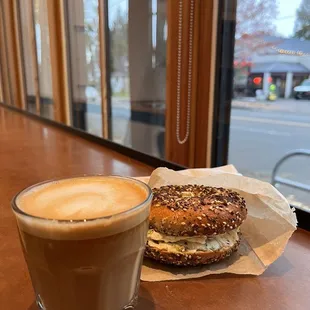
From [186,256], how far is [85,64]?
313 centimetres

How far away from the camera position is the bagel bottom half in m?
0.59

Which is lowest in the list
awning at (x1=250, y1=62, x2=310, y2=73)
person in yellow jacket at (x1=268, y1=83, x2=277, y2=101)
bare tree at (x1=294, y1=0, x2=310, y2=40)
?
person in yellow jacket at (x1=268, y1=83, x2=277, y2=101)

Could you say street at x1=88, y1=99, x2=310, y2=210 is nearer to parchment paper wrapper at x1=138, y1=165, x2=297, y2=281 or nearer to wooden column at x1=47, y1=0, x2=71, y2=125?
wooden column at x1=47, y1=0, x2=71, y2=125

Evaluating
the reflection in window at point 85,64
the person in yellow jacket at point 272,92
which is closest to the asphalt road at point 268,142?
the person in yellow jacket at point 272,92

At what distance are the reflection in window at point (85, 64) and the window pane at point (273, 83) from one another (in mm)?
1453

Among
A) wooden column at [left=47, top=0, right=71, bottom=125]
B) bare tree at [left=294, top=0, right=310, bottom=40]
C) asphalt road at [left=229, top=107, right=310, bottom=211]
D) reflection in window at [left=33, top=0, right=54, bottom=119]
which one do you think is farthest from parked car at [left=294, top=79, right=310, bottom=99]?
reflection in window at [left=33, top=0, right=54, bottom=119]

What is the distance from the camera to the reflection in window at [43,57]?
148 inches

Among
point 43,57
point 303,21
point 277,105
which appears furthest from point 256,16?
point 43,57

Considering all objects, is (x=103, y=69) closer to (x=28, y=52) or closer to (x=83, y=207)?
(x=28, y=52)

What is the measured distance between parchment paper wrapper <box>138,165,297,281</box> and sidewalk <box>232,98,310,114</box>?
105cm

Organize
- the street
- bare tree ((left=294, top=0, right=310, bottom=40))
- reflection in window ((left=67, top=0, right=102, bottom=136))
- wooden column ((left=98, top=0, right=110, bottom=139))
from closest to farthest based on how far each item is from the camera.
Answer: bare tree ((left=294, top=0, right=310, bottom=40))
the street
wooden column ((left=98, top=0, right=110, bottom=139))
reflection in window ((left=67, top=0, right=102, bottom=136))

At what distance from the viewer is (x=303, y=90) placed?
174 cm

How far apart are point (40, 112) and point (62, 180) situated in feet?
13.9

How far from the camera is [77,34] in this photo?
3371mm
